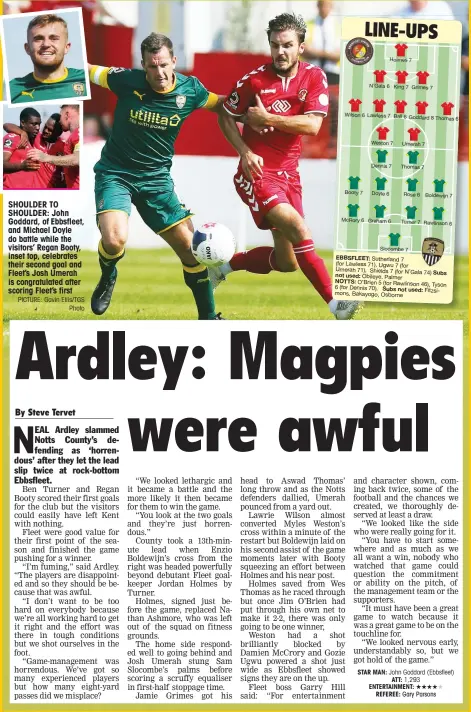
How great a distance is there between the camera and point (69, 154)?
338 inches

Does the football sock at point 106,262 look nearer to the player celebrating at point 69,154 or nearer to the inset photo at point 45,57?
the player celebrating at point 69,154

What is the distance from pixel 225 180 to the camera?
29.0ft

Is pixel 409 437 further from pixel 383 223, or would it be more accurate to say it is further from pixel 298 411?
pixel 383 223

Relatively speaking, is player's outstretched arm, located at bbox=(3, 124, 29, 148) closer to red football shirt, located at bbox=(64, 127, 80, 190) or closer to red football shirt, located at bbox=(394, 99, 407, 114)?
red football shirt, located at bbox=(64, 127, 80, 190)

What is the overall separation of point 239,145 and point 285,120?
40 cm

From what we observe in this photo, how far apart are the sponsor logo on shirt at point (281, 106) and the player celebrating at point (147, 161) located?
0.45 meters

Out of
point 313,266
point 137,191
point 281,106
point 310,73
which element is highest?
point 310,73

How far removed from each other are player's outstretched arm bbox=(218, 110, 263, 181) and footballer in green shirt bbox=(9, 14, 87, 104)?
110 cm

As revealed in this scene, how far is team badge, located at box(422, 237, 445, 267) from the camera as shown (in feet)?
28.2

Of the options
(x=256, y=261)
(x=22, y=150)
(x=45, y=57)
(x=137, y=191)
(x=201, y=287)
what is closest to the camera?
(x=45, y=57)

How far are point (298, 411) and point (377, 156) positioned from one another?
2.09 meters

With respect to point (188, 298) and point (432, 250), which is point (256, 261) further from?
point (432, 250)

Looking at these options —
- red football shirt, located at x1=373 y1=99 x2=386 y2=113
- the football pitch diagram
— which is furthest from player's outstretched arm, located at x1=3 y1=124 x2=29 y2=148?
red football shirt, located at x1=373 y1=99 x2=386 y2=113

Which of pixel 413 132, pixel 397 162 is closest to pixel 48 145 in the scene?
pixel 397 162
